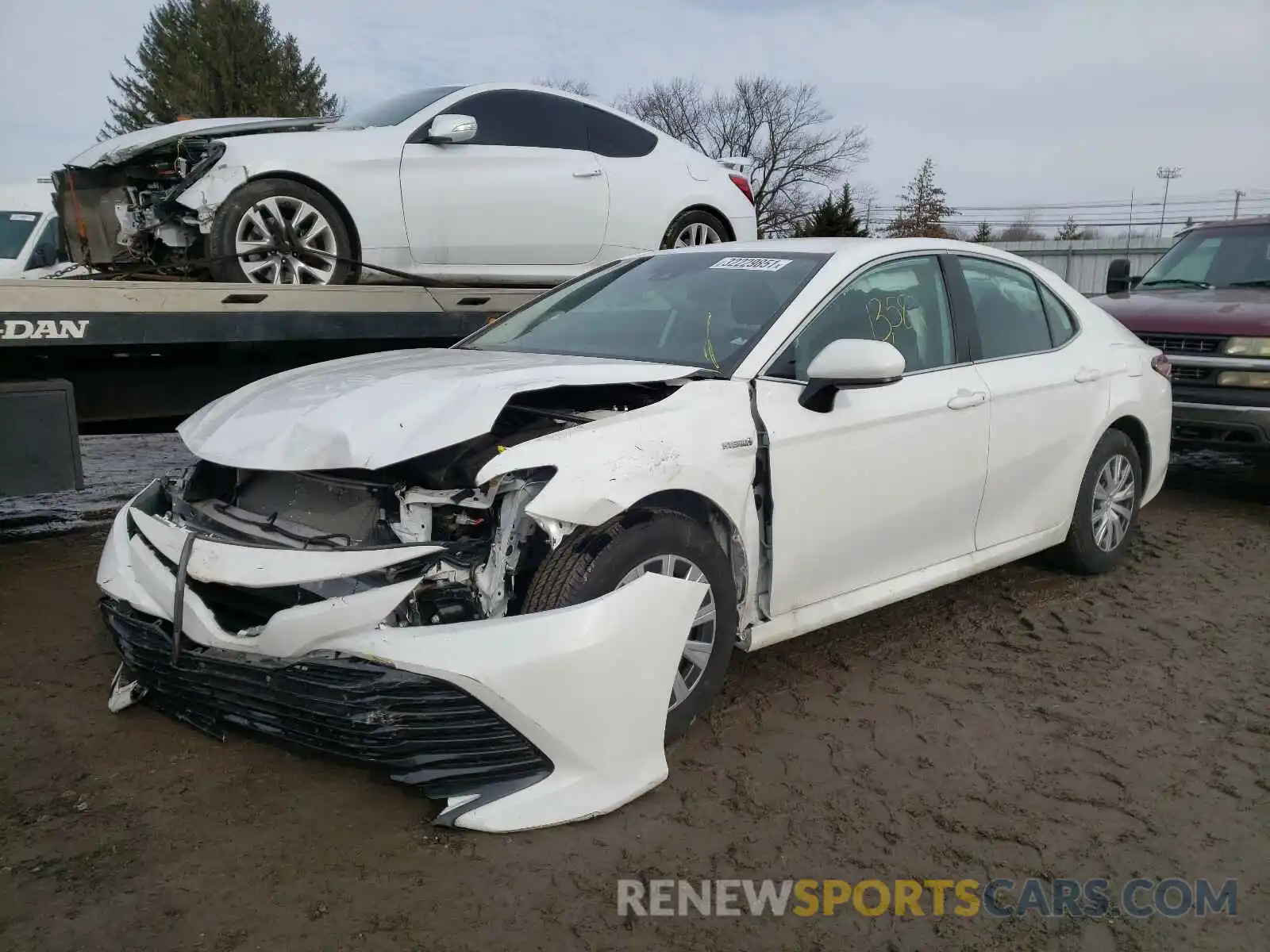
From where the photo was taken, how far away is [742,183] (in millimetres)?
7520

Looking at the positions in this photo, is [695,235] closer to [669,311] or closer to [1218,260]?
[669,311]

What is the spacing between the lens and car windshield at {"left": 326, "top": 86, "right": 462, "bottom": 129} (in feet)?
19.1

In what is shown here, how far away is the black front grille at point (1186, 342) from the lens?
6.70m

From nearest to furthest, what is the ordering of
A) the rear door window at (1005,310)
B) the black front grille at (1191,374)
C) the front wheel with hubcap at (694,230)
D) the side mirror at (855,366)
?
the side mirror at (855,366) < the rear door window at (1005,310) < the black front grille at (1191,374) < the front wheel with hubcap at (694,230)

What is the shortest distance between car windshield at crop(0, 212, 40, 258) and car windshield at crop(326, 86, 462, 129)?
7.43 meters

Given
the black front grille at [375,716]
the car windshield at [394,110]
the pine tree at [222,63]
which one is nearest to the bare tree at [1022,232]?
the pine tree at [222,63]

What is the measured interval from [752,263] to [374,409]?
173 centimetres

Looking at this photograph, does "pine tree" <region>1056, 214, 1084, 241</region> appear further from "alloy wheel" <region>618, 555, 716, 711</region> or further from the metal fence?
"alloy wheel" <region>618, 555, 716, 711</region>

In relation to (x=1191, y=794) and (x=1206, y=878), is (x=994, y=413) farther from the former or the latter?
(x=1206, y=878)

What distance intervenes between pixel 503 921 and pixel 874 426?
6.84 ft

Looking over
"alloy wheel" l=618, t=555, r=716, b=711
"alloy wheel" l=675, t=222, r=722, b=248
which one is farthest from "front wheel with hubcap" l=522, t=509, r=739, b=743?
"alloy wheel" l=675, t=222, r=722, b=248

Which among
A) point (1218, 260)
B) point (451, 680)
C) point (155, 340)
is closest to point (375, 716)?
point (451, 680)

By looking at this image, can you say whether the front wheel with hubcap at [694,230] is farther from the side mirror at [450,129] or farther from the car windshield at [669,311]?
the car windshield at [669,311]

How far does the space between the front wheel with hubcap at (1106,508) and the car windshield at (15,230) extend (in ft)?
37.6
